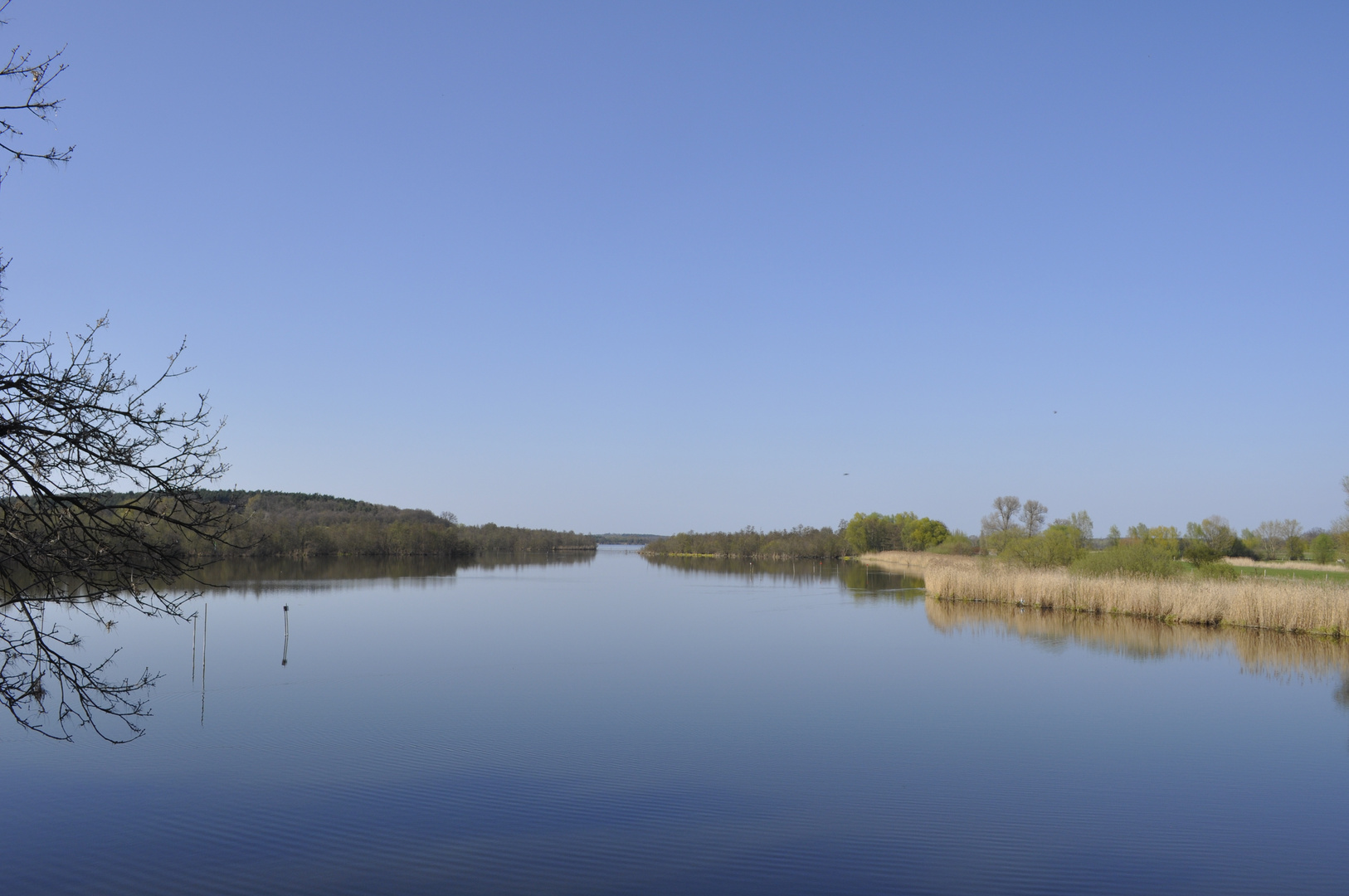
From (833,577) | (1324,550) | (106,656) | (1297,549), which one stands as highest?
(1324,550)

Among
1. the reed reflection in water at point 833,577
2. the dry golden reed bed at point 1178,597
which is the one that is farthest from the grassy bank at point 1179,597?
the reed reflection in water at point 833,577

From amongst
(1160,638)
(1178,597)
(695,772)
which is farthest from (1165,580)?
(695,772)

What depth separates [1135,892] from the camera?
6355 millimetres

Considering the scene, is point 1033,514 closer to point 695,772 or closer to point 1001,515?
point 1001,515

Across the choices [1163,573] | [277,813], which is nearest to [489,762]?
[277,813]

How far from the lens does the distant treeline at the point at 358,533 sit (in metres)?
64.7

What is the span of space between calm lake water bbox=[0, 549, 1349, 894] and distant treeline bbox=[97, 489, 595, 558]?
1223 inches

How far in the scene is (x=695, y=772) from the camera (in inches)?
371

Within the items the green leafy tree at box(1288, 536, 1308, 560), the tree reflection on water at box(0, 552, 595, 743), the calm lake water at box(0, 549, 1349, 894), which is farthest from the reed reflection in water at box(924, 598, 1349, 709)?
the green leafy tree at box(1288, 536, 1308, 560)

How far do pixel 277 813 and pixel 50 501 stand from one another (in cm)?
438

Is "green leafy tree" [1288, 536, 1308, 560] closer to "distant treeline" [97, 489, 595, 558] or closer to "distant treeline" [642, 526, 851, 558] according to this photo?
"distant treeline" [642, 526, 851, 558]

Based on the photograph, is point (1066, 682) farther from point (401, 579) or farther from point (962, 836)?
point (401, 579)

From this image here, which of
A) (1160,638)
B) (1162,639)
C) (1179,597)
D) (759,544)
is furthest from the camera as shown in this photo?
(759,544)

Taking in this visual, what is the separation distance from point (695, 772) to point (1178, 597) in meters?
19.7
